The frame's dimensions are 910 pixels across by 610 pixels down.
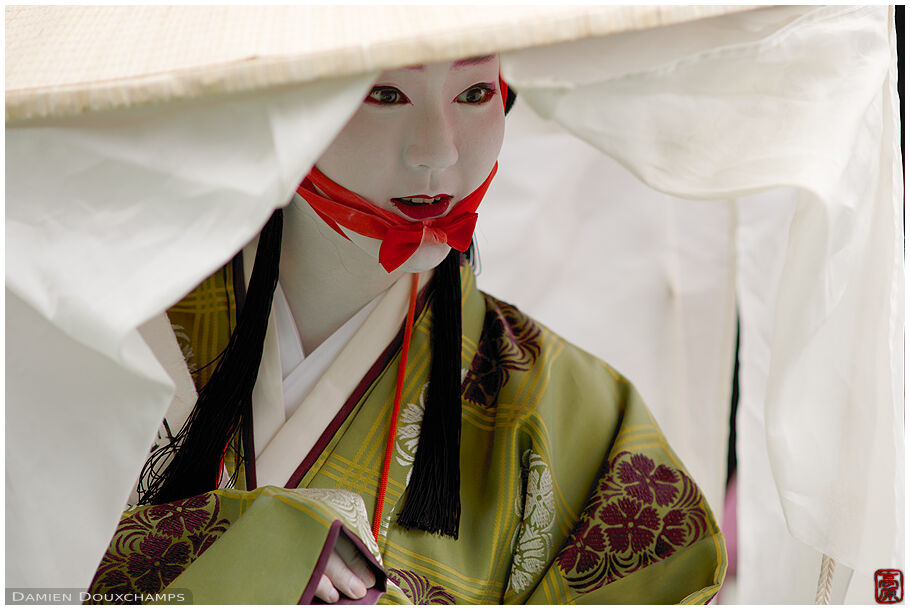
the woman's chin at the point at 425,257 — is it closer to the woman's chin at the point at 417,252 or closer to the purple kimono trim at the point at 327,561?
the woman's chin at the point at 417,252

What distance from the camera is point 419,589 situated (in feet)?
3.13

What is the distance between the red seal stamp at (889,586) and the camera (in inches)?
33.3

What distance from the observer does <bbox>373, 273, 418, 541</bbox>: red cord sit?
3.22 feet

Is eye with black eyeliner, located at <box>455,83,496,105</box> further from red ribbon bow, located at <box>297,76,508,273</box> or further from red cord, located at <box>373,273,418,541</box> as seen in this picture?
red cord, located at <box>373,273,418,541</box>

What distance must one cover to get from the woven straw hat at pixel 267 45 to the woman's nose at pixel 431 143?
0.25 metres

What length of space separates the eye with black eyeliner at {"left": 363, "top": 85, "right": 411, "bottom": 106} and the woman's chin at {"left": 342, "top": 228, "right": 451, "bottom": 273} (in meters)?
0.16

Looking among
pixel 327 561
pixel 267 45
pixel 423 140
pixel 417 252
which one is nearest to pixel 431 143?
pixel 423 140

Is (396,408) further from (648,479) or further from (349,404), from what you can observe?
(648,479)

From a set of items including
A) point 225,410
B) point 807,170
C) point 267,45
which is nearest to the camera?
point 267,45

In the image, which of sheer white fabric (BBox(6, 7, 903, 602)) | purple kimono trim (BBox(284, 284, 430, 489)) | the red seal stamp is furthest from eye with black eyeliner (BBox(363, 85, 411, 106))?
the red seal stamp

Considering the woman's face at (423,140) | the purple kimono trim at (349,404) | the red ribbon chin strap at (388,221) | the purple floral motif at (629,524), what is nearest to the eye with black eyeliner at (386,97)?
the woman's face at (423,140)

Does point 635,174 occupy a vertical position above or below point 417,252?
above

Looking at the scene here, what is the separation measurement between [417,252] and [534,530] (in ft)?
1.23

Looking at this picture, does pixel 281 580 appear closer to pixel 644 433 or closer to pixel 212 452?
pixel 212 452
